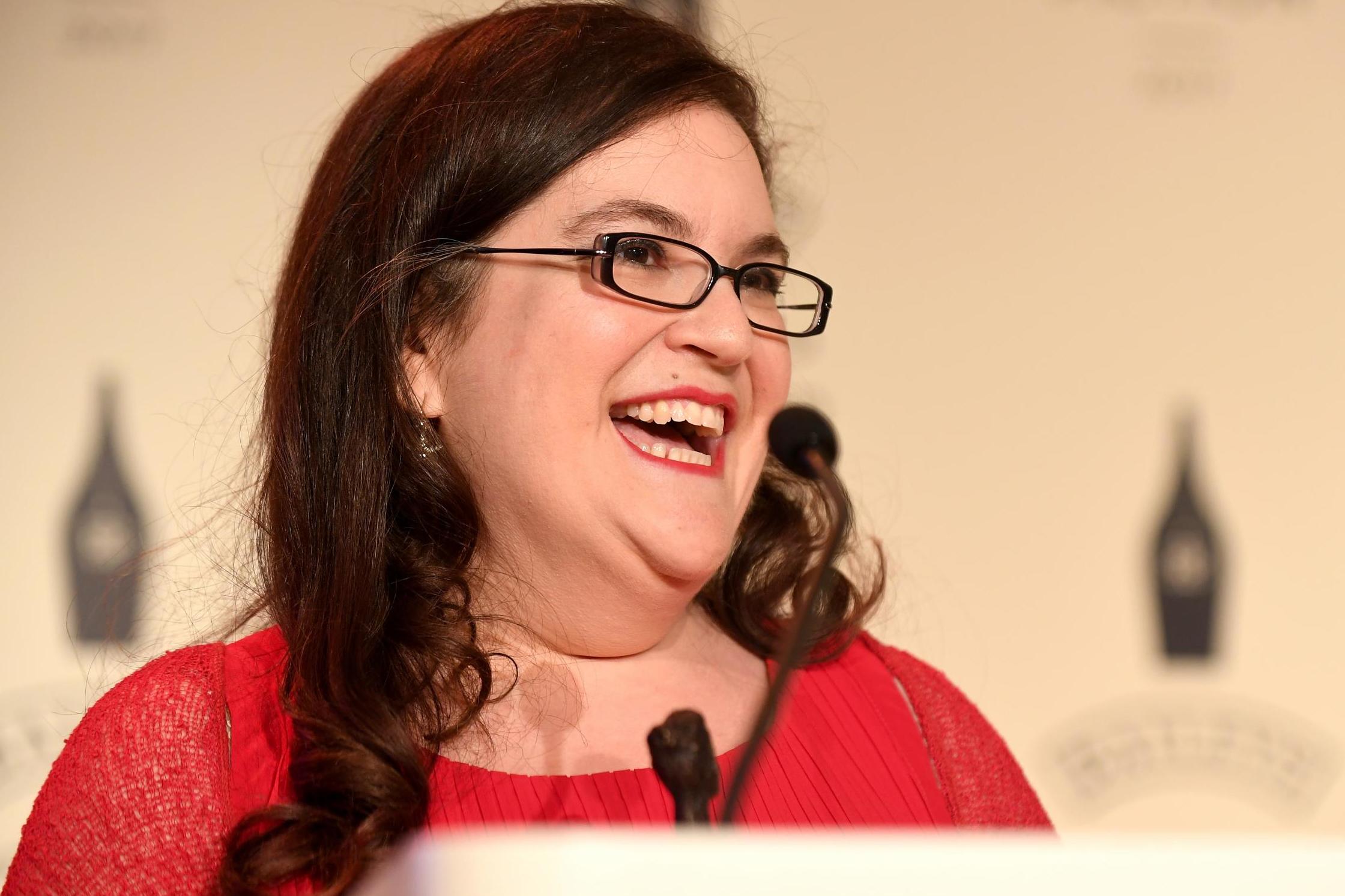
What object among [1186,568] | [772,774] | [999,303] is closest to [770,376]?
[772,774]

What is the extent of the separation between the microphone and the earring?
33 cm

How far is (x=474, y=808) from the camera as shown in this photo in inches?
39.1

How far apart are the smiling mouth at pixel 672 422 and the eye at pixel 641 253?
0.11 metres

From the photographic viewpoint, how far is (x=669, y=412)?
1.05m

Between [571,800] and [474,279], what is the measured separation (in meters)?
0.43

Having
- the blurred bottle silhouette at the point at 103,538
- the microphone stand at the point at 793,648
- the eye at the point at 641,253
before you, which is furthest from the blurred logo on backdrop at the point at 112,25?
the microphone stand at the point at 793,648

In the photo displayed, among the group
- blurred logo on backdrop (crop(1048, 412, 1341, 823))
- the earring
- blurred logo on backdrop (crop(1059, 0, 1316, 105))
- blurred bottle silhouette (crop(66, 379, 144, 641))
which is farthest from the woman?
blurred logo on backdrop (crop(1059, 0, 1316, 105))

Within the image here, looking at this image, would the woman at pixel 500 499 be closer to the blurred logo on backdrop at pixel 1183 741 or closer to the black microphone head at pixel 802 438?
the black microphone head at pixel 802 438

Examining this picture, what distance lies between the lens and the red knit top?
0.92 meters

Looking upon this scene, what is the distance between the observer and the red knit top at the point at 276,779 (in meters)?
0.92

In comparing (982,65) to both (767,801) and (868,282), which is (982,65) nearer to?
(868,282)

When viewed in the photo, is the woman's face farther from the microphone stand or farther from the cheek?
the microphone stand

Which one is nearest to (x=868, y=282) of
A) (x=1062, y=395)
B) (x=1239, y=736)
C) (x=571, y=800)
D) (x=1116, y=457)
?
(x=1062, y=395)

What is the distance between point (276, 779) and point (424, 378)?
13.8 inches
